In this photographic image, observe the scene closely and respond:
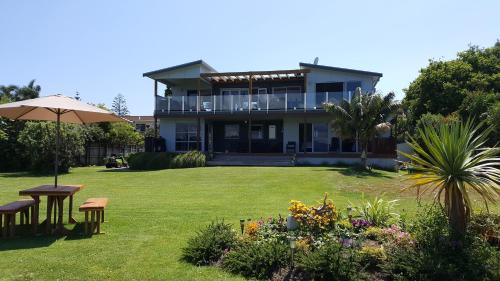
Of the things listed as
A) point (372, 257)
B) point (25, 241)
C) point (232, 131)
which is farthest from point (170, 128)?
point (372, 257)

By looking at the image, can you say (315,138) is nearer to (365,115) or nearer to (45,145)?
(365,115)

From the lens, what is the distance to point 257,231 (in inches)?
255

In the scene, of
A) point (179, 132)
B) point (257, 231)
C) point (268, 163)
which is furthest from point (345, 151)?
point (257, 231)

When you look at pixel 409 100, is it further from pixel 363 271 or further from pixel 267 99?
pixel 363 271

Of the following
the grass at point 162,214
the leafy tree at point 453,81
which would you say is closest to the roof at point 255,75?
the grass at point 162,214

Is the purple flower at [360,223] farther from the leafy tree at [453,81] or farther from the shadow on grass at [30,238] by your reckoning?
the leafy tree at [453,81]

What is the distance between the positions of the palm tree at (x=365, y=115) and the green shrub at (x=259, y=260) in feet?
55.4

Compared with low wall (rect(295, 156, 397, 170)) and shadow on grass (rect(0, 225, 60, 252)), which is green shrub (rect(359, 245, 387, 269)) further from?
low wall (rect(295, 156, 397, 170))

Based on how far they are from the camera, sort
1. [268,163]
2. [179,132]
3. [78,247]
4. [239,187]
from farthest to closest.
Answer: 1. [179,132]
2. [268,163]
3. [239,187]
4. [78,247]

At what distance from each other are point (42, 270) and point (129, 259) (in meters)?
1.15

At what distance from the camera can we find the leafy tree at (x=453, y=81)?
124ft

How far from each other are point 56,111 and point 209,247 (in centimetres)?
544

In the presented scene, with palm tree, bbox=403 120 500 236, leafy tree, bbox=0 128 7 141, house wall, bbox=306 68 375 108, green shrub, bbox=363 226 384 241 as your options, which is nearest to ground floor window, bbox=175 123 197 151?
house wall, bbox=306 68 375 108

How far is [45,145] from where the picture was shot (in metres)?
23.5
